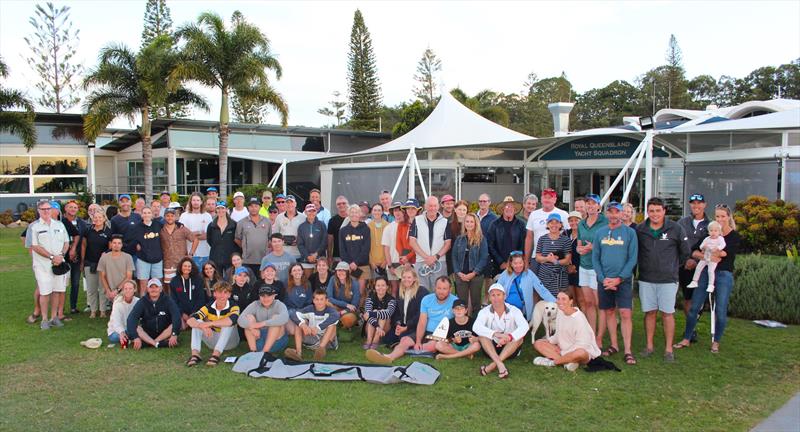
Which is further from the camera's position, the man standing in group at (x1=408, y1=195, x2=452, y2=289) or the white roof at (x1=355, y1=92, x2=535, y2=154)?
the white roof at (x1=355, y1=92, x2=535, y2=154)

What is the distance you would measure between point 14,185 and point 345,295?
2209 cm

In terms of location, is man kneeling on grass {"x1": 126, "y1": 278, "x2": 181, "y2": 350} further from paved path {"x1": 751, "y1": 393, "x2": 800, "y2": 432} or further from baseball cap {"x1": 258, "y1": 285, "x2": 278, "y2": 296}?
paved path {"x1": 751, "y1": 393, "x2": 800, "y2": 432}

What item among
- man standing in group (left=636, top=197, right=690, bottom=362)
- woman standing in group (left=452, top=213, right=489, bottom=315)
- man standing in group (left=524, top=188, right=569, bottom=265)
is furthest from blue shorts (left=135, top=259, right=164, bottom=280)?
man standing in group (left=636, top=197, right=690, bottom=362)

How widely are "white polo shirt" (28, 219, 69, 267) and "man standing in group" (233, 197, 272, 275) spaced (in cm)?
214

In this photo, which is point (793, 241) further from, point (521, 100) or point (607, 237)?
point (521, 100)

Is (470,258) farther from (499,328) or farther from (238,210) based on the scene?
(238,210)

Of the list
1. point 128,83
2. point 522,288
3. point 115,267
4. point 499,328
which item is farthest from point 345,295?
point 128,83

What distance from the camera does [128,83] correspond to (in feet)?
69.1

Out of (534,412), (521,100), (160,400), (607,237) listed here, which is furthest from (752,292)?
(521,100)

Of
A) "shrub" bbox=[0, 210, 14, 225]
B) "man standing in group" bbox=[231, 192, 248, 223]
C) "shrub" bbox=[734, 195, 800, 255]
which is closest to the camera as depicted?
"man standing in group" bbox=[231, 192, 248, 223]

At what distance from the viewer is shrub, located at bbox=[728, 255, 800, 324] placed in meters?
7.39

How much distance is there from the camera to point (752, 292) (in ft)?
25.1

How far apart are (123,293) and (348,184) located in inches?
467

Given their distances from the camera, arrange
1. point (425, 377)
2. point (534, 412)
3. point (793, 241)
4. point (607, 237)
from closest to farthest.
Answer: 1. point (534, 412)
2. point (425, 377)
3. point (607, 237)
4. point (793, 241)
